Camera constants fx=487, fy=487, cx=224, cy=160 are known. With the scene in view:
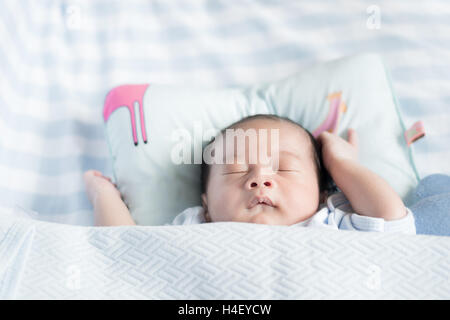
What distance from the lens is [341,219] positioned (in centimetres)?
107

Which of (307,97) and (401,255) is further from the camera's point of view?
(307,97)

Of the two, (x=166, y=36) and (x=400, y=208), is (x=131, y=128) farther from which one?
(x=400, y=208)

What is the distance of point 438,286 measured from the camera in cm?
83

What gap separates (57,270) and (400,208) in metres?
0.68

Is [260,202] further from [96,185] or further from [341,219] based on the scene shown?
[96,185]

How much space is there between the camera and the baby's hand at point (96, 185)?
1237 mm

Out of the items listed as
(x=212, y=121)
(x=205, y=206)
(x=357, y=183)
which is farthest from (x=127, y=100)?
(x=357, y=183)

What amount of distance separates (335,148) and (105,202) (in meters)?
0.57

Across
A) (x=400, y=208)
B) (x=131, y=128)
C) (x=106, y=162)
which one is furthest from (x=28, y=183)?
(x=400, y=208)

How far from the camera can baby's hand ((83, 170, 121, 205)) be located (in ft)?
4.06

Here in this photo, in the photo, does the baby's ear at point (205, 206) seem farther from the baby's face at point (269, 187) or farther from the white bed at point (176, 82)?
the white bed at point (176, 82)

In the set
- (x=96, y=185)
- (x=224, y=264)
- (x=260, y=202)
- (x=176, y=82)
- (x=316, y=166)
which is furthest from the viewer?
(x=176, y=82)

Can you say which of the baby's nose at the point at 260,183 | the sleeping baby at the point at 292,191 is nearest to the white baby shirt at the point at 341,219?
the sleeping baby at the point at 292,191

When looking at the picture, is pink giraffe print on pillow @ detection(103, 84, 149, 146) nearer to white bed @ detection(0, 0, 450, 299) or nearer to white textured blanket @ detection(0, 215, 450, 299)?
white bed @ detection(0, 0, 450, 299)
